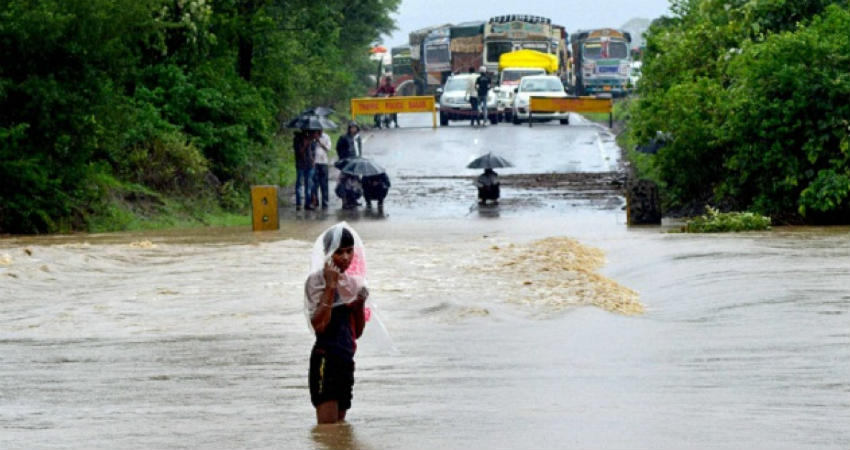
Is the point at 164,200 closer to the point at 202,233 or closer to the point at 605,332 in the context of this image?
the point at 202,233

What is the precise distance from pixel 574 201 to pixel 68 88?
11.3 m

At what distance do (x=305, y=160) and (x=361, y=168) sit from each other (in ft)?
4.13

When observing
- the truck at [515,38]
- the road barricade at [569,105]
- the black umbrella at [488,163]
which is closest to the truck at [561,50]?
the truck at [515,38]

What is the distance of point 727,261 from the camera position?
22.1m

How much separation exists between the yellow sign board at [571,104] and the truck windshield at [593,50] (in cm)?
2407

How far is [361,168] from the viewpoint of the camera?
35.2 m

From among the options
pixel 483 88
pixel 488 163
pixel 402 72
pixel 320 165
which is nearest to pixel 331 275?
pixel 488 163

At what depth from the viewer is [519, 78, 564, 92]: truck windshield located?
57094 millimetres

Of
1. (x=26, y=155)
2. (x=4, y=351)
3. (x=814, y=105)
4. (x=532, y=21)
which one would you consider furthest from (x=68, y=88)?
(x=532, y=21)

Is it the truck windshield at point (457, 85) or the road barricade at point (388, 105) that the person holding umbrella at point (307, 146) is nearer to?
the road barricade at point (388, 105)

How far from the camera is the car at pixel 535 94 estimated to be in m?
55.8

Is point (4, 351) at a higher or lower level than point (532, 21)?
lower

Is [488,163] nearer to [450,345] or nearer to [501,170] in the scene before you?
[501,170]

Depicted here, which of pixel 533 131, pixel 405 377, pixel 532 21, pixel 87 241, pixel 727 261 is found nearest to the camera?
pixel 405 377
